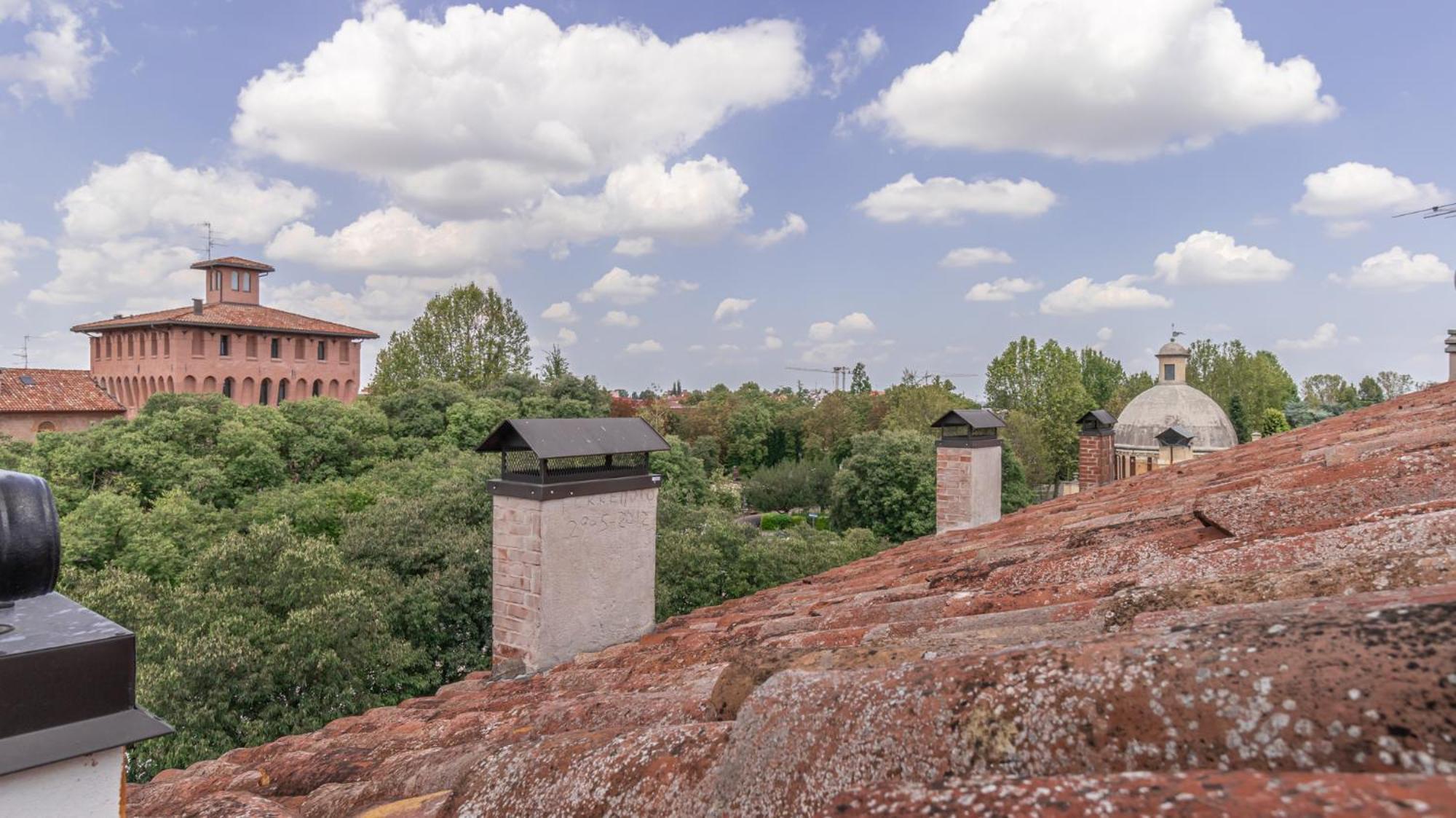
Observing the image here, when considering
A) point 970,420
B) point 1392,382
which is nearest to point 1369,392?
point 1392,382

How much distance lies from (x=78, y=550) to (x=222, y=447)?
22.9 ft

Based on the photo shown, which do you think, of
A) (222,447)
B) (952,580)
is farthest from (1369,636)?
(222,447)

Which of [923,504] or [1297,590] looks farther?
[923,504]

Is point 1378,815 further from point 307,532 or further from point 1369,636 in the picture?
point 307,532

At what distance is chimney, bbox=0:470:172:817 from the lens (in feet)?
4.92

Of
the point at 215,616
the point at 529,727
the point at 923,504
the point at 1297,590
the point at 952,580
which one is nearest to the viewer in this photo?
the point at 1297,590

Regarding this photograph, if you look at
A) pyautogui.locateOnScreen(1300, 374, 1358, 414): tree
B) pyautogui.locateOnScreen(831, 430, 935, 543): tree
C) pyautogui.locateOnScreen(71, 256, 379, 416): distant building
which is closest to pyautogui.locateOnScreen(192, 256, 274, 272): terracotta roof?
pyautogui.locateOnScreen(71, 256, 379, 416): distant building

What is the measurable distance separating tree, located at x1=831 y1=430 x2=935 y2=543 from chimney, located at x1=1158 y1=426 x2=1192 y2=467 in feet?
25.8

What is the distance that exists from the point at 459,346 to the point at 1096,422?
1061 inches

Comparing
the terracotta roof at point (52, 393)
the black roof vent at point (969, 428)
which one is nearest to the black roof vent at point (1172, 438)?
the black roof vent at point (969, 428)

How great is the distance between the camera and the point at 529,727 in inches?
109

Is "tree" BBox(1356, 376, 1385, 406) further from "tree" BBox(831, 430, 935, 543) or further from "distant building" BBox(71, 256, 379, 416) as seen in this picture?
"distant building" BBox(71, 256, 379, 416)

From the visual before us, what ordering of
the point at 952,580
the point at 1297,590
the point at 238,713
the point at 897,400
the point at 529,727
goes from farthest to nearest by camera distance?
1. the point at 897,400
2. the point at 238,713
3. the point at 952,580
4. the point at 529,727
5. the point at 1297,590

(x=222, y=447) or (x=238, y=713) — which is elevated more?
(x=222, y=447)
